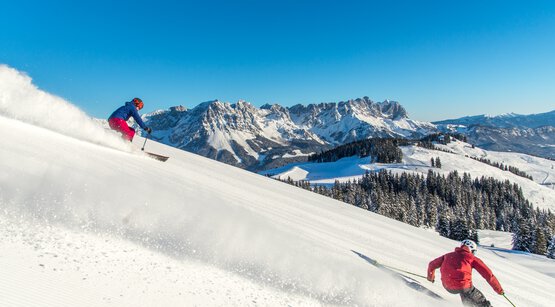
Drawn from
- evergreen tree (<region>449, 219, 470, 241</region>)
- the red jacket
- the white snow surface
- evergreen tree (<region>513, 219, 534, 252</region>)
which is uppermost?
the red jacket

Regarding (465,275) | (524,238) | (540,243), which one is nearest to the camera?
(465,275)

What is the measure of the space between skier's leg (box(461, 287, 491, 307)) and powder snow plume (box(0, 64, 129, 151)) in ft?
→ 42.1

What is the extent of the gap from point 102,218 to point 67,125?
9.15 metres

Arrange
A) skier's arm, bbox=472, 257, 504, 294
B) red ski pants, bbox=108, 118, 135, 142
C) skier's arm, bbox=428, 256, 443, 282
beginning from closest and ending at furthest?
1. skier's arm, bbox=472, 257, 504, 294
2. skier's arm, bbox=428, 256, 443, 282
3. red ski pants, bbox=108, 118, 135, 142

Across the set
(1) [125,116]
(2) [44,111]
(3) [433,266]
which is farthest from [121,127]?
(3) [433,266]

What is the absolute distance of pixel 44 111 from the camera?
13.3 metres

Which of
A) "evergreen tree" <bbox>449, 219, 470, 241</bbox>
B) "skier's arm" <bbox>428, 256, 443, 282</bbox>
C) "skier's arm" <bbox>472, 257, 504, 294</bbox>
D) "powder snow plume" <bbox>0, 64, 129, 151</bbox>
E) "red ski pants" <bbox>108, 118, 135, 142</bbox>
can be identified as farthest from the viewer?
"evergreen tree" <bbox>449, 219, 470, 241</bbox>

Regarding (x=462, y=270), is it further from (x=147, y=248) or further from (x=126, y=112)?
(x=126, y=112)

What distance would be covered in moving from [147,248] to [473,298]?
25.0ft

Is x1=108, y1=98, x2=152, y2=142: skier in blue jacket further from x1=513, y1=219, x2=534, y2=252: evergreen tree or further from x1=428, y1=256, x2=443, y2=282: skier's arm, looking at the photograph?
x1=513, y1=219, x2=534, y2=252: evergreen tree

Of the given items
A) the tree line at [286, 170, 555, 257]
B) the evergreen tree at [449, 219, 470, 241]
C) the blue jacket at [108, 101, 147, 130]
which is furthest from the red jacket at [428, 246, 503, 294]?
the evergreen tree at [449, 219, 470, 241]

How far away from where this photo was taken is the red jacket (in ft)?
25.9

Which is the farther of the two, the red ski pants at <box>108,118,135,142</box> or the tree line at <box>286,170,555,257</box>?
the tree line at <box>286,170,555,257</box>

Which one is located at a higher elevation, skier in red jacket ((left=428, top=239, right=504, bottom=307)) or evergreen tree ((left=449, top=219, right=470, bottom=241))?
skier in red jacket ((left=428, top=239, right=504, bottom=307))
